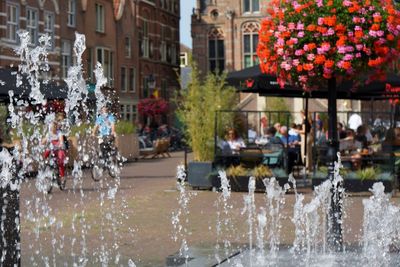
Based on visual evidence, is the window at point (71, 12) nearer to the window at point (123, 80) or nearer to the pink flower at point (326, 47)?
the window at point (123, 80)

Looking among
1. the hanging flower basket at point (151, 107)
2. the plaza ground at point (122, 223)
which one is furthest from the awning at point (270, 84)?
the hanging flower basket at point (151, 107)

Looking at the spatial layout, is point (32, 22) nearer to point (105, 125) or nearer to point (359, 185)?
point (105, 125)

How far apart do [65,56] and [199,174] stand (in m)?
24.0

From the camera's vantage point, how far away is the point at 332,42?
25.2 ft

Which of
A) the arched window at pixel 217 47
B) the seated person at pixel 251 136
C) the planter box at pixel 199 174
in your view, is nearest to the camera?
the planter box at pixel 199 174

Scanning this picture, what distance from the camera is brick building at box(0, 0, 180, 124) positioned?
107 ft

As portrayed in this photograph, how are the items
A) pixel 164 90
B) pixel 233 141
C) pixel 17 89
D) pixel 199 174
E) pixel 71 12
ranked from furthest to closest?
pixel 164 90 → pixel 71 12 → pixel 233 141 → pixel 199 174 → pixel 17 89

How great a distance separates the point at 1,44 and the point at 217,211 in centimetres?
2139

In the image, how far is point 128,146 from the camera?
24812 mm

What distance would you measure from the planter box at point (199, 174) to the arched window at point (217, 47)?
36222 millimetres

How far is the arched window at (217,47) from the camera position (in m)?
50.1

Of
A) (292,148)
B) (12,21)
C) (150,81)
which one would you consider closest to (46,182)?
(292,148)

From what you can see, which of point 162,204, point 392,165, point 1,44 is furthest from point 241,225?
point 1,44

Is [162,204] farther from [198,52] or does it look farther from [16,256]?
[198,52]
